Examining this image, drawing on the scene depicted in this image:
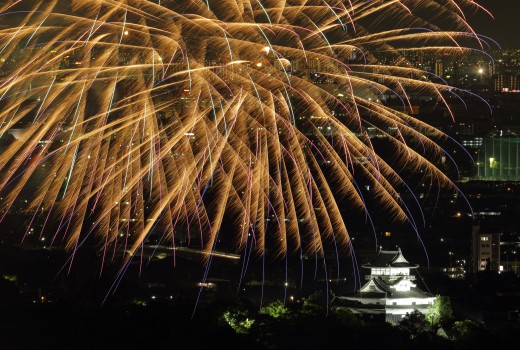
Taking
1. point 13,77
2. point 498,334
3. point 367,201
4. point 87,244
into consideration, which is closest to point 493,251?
point 367,201

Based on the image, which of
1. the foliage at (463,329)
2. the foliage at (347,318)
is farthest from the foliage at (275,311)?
the foliage at (463,329)

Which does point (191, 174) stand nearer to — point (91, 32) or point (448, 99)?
point (91, 32)

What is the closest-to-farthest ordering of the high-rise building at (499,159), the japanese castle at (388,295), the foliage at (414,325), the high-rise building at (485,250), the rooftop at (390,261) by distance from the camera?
the foliage at (414,325)
the japanese castle at (388,295)
the rooftop at (390,261)
the high-rise building at (485,250)
the high-rise building at (499,159)

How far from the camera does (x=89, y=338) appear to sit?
1441 cm

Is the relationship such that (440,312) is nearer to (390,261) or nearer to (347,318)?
(347,318)

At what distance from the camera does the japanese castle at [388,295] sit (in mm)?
18625

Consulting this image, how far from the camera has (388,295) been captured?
19062 mm

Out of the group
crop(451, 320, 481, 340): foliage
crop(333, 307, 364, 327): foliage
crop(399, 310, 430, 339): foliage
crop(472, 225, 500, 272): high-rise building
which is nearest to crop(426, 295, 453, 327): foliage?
crop(399, 310, 430, 339): foliage

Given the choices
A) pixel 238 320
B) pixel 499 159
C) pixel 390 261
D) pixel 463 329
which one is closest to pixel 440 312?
pixel 463 329

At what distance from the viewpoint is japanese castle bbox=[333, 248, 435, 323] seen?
1862 centimetres

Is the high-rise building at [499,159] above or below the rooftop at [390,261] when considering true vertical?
above

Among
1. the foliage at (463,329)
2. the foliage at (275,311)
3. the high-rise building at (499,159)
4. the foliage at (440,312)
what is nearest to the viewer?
the foliage at (463,329)

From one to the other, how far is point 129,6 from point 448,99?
39573 mm

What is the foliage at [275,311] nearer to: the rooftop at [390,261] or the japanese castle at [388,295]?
the japanese castle at [388,295]
